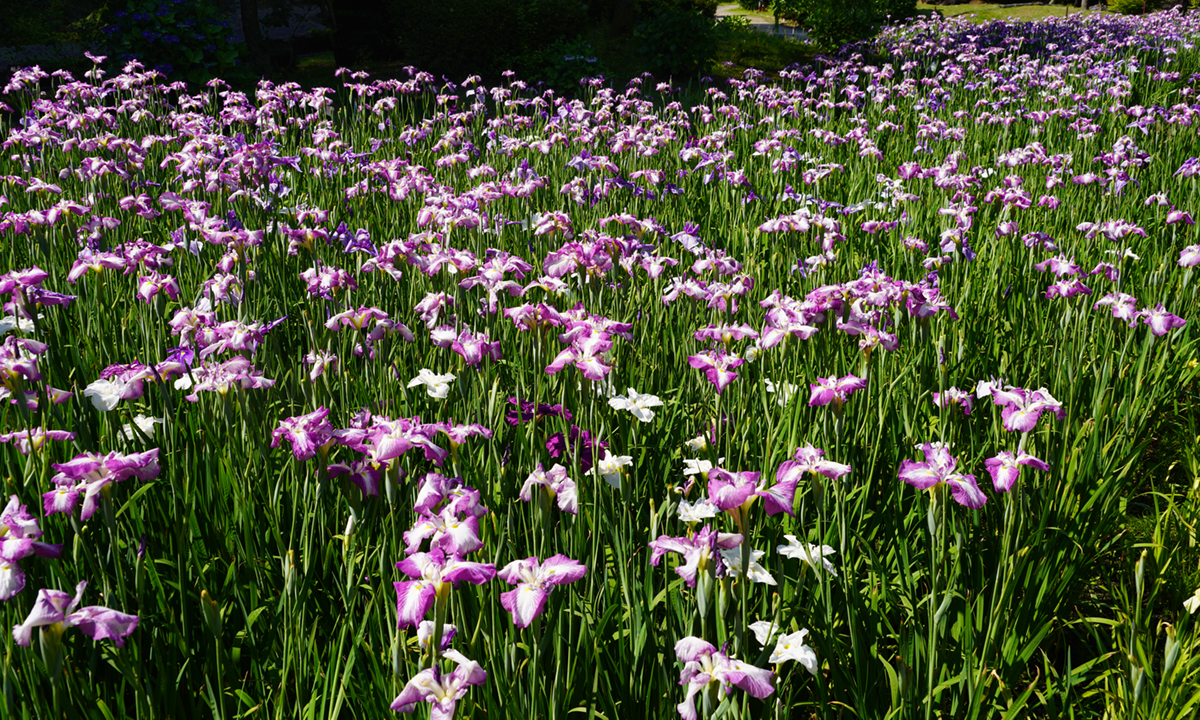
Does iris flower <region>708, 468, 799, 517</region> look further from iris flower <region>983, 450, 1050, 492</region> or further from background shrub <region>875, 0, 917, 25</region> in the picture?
background shrub <region>875, 0, 917, 25</region>

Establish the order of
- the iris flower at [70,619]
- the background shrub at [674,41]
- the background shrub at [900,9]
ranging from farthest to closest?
the background shrub at [900,9]
the background shrub at [674,41]
the iris flower at [70,619]

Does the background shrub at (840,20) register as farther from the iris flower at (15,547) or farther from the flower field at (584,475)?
the iris flower at (15,547)

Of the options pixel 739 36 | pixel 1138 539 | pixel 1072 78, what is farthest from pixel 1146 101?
pixel 739 36

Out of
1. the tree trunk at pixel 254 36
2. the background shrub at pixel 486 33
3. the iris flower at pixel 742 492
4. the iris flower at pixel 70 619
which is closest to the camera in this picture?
the iris flower at pixel 70 619

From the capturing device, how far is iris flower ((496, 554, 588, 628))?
131 centimetres

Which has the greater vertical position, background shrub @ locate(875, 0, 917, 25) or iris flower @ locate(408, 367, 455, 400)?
background shrub @ locate(875, 0, 917, 25)

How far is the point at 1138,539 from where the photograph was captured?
2.60 meters

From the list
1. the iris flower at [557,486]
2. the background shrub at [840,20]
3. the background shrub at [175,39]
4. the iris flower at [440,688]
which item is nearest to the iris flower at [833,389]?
the iris flower at [557,486]

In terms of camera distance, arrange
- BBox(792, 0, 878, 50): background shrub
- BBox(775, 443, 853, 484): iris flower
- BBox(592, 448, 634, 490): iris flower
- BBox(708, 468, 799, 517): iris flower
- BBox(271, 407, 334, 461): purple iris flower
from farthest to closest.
Result: BBox(792, 0, 878, 50): background shrub → BBox(592, 448, 634, 490): iris flower → BBox(271, 407, 334, 461): purple iris flower → BBox(775, 443, 853, 484): iris flower → BBox(708, 468, 799, 517): iris flower

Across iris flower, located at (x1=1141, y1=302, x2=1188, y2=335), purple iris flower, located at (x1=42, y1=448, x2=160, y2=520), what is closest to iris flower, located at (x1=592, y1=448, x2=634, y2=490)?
purple iris flower, located at (x1=42, y1=448, x2=160, y2=520)

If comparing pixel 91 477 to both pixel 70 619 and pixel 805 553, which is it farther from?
pixel 805 553

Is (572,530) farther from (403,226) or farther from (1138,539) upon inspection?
(403,226)

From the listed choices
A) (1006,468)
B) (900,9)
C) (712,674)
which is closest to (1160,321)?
(1006,468)

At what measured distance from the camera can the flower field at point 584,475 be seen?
5.03 feet
